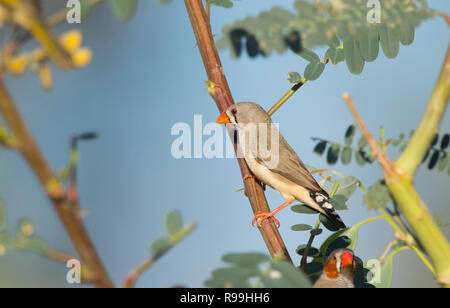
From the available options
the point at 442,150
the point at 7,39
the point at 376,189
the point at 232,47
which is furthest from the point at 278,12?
the point at 442,150

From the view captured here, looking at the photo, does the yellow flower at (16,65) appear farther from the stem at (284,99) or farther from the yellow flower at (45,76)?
the stem at (284,99)

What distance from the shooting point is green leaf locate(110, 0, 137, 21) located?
1.49ft

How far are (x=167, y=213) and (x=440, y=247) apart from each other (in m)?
0.31

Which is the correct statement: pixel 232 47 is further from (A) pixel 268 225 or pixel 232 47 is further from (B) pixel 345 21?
(A) pixel 268 225

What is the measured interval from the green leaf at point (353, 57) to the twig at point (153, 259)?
0.58 metres

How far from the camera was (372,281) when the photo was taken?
0.82 metres

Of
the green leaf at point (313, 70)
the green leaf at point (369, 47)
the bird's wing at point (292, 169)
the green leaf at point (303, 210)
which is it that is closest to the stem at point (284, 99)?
the green leaf at point (313, 70)

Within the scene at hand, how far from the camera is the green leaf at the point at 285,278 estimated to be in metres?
0.52

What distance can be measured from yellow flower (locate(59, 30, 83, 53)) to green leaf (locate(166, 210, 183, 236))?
20 cm

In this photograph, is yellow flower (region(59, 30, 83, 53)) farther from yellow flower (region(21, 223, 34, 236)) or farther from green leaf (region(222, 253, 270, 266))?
green leaf (region(222, 253, 270, 266))

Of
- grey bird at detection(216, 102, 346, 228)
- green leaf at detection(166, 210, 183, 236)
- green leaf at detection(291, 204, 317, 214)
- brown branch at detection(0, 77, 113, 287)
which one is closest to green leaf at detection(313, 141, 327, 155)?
green leaf at detection(291, 204, 317, 214)

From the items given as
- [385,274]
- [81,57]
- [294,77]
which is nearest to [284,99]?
[294,77]

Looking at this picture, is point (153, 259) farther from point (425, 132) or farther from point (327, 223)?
point (327, 223)

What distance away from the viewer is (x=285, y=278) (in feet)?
1.74
